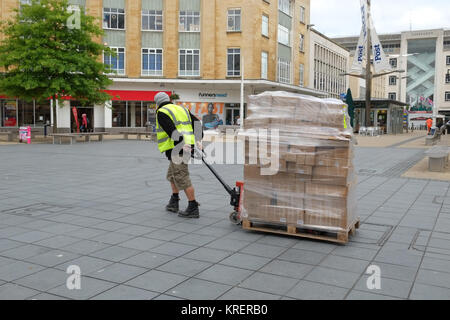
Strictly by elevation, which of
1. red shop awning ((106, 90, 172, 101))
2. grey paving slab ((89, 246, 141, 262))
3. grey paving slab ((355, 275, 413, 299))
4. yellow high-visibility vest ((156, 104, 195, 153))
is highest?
red shop awning ((106, 90, 172, 101))

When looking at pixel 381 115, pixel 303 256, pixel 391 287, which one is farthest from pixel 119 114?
pixel 391 287

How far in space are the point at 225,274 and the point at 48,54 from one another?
880 inches

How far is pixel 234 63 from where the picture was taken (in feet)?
127

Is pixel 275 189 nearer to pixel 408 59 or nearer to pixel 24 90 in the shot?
pixel 24 90

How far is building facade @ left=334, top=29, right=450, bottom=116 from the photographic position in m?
85.8

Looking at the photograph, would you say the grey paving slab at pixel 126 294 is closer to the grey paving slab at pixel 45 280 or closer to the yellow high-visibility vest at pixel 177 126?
the grey paving slab at pixel 45 280

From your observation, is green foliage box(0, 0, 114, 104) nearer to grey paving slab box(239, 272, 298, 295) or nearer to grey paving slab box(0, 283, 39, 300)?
grey paving slab box(0, 283, 39, 300)

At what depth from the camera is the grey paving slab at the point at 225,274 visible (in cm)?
407

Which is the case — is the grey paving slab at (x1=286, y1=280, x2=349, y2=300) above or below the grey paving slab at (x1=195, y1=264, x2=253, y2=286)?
below

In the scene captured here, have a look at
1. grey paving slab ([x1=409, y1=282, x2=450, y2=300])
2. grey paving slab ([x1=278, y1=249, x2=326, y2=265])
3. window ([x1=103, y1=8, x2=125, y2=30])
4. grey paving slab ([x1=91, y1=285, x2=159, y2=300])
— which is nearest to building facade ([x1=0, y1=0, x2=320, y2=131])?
window ([x1=103, y1=8, x2=125, y2=30])

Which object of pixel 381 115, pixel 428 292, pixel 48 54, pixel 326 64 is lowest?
pixel 428 292

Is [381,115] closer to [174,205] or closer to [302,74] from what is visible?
[302,74]

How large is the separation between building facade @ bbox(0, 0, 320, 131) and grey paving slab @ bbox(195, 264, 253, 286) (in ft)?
112

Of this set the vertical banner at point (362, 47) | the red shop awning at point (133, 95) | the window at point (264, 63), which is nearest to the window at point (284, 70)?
the window at point (264, 63)
